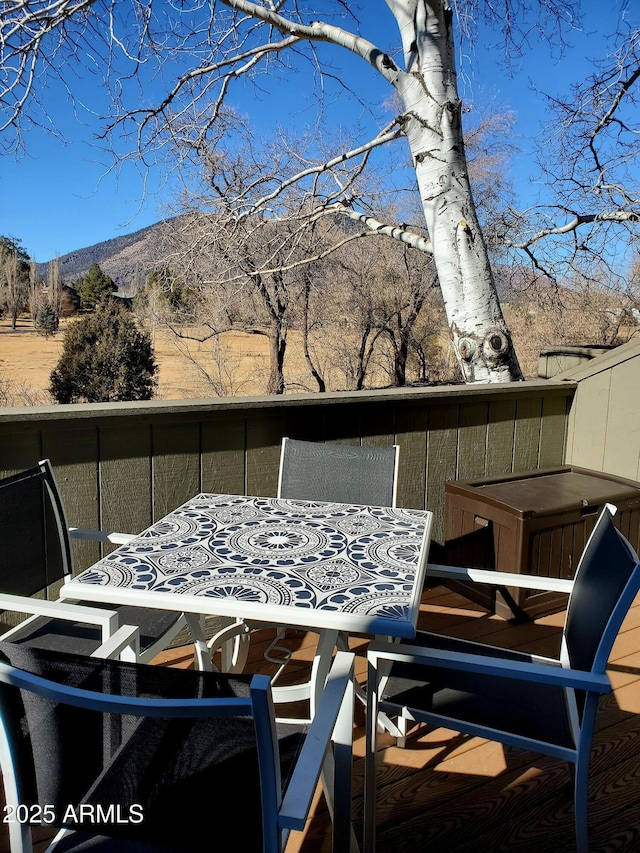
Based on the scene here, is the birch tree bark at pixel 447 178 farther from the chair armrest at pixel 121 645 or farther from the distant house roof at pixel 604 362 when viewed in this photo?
the chair armrest at pixel 121 645

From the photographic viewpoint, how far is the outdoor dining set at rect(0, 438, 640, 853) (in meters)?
0.87

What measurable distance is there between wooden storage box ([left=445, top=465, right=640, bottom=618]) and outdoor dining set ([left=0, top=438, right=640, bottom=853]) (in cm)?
76

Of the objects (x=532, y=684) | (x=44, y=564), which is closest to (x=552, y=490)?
(x=532, y=684)

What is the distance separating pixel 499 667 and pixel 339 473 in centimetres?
117

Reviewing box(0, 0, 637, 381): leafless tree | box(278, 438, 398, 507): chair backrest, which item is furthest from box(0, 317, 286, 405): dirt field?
box(278, 438, 398, 507): chair backrest

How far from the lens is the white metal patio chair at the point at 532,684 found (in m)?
1.28

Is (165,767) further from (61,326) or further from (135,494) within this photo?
(61,326)

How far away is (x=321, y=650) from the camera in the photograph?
1.66 metres

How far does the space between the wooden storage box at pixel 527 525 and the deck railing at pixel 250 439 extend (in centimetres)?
16

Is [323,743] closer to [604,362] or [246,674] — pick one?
[246,674]

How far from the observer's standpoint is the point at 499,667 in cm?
129

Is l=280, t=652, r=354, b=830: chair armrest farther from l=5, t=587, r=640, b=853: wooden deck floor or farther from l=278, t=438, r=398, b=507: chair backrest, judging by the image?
l=278, t=438, r=398, b=507: chair backrest

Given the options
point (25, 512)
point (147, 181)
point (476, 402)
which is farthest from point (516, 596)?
point (147, 181)

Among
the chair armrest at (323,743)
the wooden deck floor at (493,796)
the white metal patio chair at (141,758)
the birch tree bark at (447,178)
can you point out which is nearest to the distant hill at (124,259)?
the birch tree bark at (447,178)
